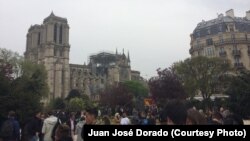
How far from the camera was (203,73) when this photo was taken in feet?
152

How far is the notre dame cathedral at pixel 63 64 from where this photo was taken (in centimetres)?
10238

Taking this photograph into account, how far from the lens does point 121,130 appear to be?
14.0 ft

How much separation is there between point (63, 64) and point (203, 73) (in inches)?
2635

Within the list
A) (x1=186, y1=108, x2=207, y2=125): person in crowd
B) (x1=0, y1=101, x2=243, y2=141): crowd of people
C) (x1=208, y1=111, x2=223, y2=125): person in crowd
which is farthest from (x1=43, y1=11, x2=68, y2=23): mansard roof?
(x1=186, y1=108, x2=207, y2=125): person in crowd

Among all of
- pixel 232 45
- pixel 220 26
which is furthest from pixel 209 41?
pixel 232 45

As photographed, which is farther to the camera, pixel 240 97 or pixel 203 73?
pixel 203 73

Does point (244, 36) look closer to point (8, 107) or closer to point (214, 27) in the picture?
point (214, 27)

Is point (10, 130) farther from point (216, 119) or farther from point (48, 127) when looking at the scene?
point (216, 119)

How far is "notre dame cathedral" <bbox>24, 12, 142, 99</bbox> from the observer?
10238cm

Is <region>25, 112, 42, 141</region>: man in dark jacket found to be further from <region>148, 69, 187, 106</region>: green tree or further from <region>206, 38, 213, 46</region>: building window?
<region>206, 38, 213, 46</region>: building window

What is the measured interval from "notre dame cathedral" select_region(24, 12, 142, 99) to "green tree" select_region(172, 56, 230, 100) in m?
61.3

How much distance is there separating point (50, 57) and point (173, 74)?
62889 mm

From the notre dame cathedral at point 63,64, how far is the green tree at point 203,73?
201ft

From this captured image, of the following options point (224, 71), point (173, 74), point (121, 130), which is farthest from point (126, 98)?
point (121, 130)
